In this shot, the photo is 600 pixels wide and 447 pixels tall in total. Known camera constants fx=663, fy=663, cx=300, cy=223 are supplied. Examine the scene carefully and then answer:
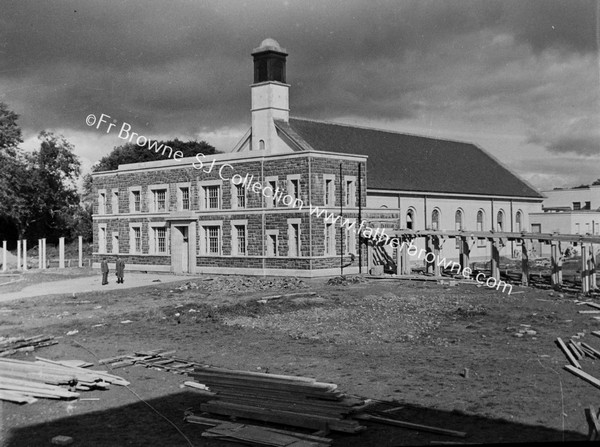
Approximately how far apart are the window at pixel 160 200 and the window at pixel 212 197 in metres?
3.75

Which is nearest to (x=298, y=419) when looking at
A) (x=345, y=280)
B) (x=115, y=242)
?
(x=345, y=280)

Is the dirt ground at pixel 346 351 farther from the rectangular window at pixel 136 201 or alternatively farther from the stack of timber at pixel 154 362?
the rectangular window at pixel 136 201

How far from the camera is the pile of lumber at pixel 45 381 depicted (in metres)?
11.9

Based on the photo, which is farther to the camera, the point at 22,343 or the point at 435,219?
the point at 435,219

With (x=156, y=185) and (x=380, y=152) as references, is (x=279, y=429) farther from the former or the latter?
(x=380, y=152)

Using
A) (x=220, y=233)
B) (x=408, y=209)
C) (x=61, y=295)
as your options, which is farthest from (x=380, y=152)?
(x=61, y=295)

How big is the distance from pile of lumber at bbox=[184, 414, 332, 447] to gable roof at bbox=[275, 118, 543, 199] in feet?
110

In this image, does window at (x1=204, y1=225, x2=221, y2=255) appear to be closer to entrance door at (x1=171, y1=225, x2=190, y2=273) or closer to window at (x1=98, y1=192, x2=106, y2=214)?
entrance door at (x1=171, y1=225, x2=190, y2=273)

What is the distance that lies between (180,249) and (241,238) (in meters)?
5.06

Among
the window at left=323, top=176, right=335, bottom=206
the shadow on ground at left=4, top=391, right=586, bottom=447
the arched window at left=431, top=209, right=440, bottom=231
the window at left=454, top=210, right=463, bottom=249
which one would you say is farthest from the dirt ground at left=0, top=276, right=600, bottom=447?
the window at left=454, top=210, right=463, bottom=249

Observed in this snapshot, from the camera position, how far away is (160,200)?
43812 millimetres

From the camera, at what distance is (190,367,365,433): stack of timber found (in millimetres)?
9812

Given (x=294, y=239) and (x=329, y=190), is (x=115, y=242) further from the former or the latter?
(x=329, y=190)

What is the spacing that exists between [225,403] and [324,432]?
6.11ft
